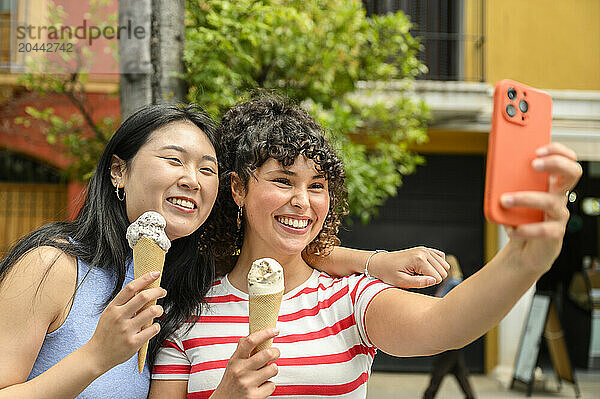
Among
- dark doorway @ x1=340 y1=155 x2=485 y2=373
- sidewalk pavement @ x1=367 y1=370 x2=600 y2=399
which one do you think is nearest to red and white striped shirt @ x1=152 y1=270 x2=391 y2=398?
sidewalk pavement @ x1=367 y1=370 x2=600 y2=399

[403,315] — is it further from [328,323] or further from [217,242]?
[217,242]

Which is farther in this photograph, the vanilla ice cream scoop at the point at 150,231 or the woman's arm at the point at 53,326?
the vanilla ice cream scoop at the point at 150,231

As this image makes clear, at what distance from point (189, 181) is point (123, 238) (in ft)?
0.99

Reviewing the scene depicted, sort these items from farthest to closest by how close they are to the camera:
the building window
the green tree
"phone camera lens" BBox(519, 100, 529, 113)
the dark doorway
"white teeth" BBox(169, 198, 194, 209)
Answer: the dark doorway, the building window, the green tree, "white teeth" BBox(169, 198, 194, 209), "phone camera lens" BBox(519, 100, 529, 113)

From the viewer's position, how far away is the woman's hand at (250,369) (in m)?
1.63

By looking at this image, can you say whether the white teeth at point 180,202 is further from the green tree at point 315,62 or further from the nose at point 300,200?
the green tree at point 315,62

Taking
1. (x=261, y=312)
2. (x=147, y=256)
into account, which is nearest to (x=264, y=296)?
(x=261, y=312)

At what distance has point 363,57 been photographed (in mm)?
6059

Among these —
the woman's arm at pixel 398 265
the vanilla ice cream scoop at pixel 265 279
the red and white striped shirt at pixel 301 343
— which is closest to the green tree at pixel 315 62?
the woman's arm at pixel 398 265

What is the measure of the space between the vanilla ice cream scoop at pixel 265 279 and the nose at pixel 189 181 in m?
0.39

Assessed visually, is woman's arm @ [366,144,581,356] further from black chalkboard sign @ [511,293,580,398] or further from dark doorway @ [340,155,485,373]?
dark doorway @ [340,155,485,373]

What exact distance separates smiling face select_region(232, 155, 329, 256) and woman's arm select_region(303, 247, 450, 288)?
0.18 metres

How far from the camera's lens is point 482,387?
9.89m

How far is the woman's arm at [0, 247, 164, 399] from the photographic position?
5.19 ft
